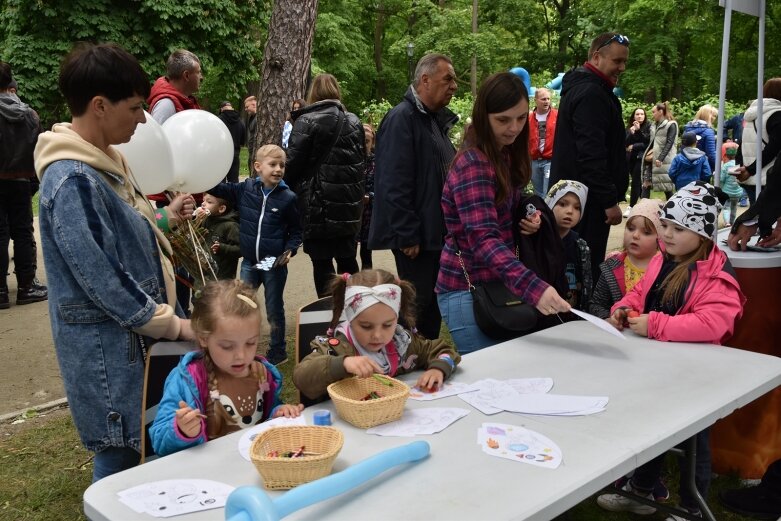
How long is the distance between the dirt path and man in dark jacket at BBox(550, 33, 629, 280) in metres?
2.42

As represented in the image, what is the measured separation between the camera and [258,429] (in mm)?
1989

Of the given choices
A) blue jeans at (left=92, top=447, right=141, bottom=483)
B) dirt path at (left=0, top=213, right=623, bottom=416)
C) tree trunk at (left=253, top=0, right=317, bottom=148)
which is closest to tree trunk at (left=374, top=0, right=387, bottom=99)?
tree trunk at (left=253, top=0, right=317, bottom=148)

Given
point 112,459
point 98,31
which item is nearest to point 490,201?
point 112,459

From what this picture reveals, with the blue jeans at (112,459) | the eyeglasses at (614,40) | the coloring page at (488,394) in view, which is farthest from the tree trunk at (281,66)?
the coloring page at (488,394)

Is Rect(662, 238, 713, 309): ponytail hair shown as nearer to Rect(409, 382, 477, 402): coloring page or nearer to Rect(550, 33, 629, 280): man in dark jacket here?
Rect(409, 382, 477, 402): coloring page

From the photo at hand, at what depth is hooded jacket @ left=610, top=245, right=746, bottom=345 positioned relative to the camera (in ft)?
8.89

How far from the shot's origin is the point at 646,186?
1240 cm

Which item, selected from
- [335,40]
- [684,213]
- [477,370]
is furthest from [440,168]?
[335,40]

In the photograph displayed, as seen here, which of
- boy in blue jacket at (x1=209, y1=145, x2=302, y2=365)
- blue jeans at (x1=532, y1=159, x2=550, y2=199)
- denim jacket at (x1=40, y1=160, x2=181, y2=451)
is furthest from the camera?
blue jeans at (x1=532, y1=159, x2=550, y2=199)

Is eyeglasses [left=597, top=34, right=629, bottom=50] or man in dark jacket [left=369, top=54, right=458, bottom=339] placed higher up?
eyeglasses [left=597, top=34, right=629, bottom=50]

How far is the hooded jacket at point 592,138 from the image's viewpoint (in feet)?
14.0

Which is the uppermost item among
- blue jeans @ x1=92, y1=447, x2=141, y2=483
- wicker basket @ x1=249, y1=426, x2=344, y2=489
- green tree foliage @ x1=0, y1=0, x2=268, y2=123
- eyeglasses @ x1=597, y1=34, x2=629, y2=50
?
green tree foliage @ x1=0, y1=0, x2=268, y2=123

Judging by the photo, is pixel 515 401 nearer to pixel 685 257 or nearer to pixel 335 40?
pixel 685 257

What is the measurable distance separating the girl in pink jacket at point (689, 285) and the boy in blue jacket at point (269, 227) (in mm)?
2392
